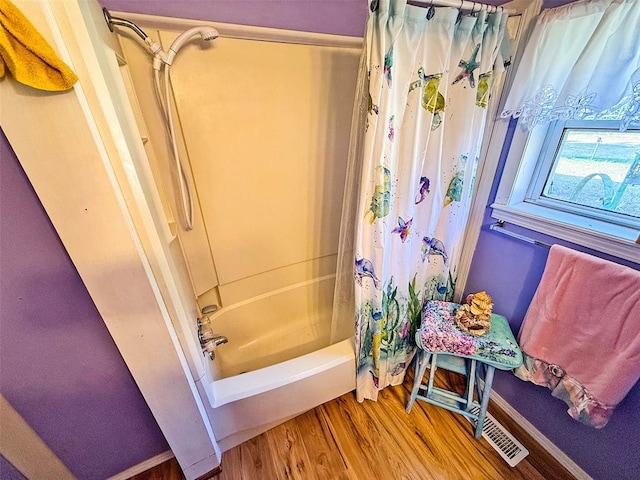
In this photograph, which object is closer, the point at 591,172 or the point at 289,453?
the point at 591,172

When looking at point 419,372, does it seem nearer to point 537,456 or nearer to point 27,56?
point 537,456

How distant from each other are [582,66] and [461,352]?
1.10 m

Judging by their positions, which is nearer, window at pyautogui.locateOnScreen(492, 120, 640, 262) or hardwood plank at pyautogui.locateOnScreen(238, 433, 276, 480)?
window at pyautogui.locateOnScreen(492, 120, 640, 262)

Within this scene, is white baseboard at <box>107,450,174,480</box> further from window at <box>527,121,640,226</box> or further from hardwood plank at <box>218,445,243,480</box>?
window at <box>527,121,640,226</box>

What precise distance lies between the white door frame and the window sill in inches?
54.5

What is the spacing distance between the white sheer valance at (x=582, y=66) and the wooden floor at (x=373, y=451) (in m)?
1.40

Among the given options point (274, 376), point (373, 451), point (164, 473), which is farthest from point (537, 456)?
point (164, 473)

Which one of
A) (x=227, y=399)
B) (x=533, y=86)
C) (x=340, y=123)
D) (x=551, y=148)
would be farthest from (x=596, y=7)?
(x=227, y=399)

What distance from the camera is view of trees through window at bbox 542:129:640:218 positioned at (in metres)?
0.86

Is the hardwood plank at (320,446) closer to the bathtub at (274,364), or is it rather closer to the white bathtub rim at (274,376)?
the bathtub at (274,364)

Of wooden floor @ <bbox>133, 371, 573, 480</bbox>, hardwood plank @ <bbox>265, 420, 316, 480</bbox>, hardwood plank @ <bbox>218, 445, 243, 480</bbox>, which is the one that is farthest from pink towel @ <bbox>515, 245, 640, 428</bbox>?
hardwood plank @ <bbox>218, 445, 243, 480</bbox>

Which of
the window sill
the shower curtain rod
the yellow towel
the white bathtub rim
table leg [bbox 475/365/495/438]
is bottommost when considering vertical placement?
table leg [bbox 475/365/495/438]

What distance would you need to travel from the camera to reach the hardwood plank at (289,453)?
1061 mm

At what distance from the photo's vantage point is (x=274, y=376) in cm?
104
